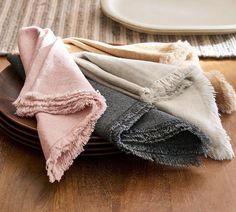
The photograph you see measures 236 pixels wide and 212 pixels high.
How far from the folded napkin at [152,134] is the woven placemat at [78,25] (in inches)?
15.0

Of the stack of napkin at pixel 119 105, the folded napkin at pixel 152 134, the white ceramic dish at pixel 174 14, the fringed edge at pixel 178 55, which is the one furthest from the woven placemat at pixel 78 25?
the folded napkin at pixel 152 134

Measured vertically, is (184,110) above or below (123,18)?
above

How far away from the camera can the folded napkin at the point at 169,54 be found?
0.80 metres

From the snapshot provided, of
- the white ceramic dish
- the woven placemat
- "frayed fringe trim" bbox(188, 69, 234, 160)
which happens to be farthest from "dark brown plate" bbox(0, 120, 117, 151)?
the white ceramic dish

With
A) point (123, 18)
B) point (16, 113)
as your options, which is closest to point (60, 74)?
point (16, 113)

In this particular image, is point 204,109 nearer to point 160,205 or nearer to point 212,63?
point 160,205

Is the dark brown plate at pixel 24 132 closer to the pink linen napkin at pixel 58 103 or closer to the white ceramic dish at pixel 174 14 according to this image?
the pink linen napkin at pixel 58 103

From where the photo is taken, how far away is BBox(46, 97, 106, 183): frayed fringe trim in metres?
0.64

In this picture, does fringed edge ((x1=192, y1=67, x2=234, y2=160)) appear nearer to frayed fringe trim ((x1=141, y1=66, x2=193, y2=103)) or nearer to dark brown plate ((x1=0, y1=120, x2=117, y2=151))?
frayed fringe trim ((x1=141, y1=66, x2=193, y2=103))

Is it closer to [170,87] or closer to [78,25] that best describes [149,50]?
[170,87]

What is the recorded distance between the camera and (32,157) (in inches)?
28.4

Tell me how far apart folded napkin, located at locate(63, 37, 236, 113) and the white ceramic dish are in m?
0.23

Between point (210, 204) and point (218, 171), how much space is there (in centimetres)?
7

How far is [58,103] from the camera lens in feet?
2.30
